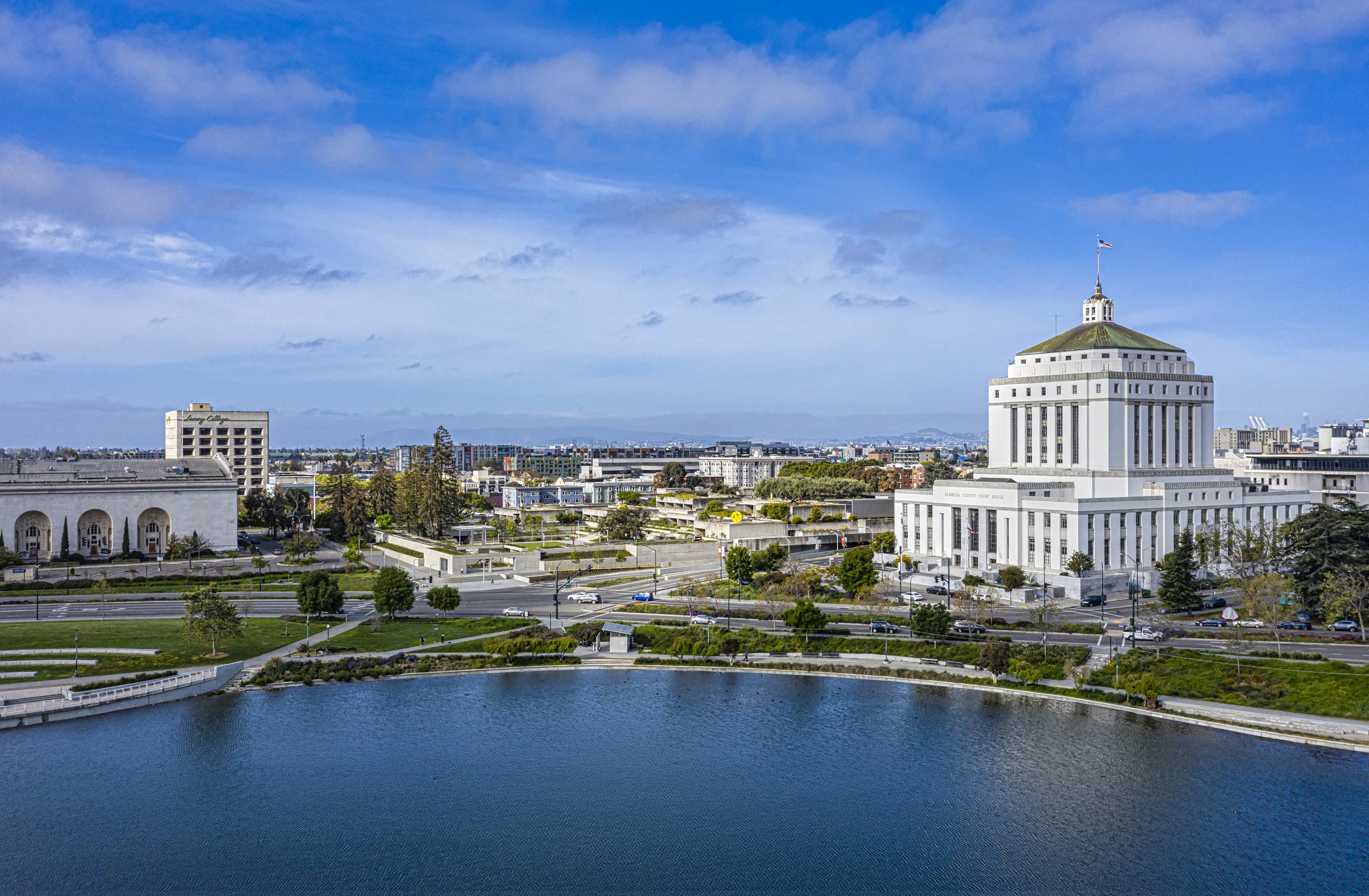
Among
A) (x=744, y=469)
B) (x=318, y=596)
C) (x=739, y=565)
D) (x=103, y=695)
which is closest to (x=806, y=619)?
(x=739, y=565)

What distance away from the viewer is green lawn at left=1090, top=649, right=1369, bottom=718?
3825 cm

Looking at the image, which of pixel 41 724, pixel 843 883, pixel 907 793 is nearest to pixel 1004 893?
pixel 843 883

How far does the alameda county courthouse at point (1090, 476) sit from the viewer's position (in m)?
67.0

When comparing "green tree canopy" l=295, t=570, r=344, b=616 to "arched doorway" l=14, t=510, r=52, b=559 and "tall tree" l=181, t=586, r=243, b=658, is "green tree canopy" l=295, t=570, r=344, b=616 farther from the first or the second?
"arched doorway" l=14, t=510, r=52, b=559

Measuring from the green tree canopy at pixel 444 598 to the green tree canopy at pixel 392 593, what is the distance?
1653mm

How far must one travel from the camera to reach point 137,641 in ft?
158

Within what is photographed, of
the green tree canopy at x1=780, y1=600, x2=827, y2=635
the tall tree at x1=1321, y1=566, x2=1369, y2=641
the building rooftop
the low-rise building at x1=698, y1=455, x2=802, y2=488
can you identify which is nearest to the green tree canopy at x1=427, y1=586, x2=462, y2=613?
the green tree canopy at x1=780, y1=600, x2=827, y2=635

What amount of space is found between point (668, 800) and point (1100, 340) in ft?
181

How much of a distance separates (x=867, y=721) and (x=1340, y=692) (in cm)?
1795

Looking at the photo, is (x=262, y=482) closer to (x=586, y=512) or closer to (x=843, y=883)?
(x=586, y=512)

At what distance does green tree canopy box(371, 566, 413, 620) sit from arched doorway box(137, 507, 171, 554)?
123 feet

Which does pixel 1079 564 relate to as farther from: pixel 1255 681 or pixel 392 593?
pixel 392 593

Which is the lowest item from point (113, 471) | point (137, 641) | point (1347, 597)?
point (137, 641)

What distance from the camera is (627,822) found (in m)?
29.7
